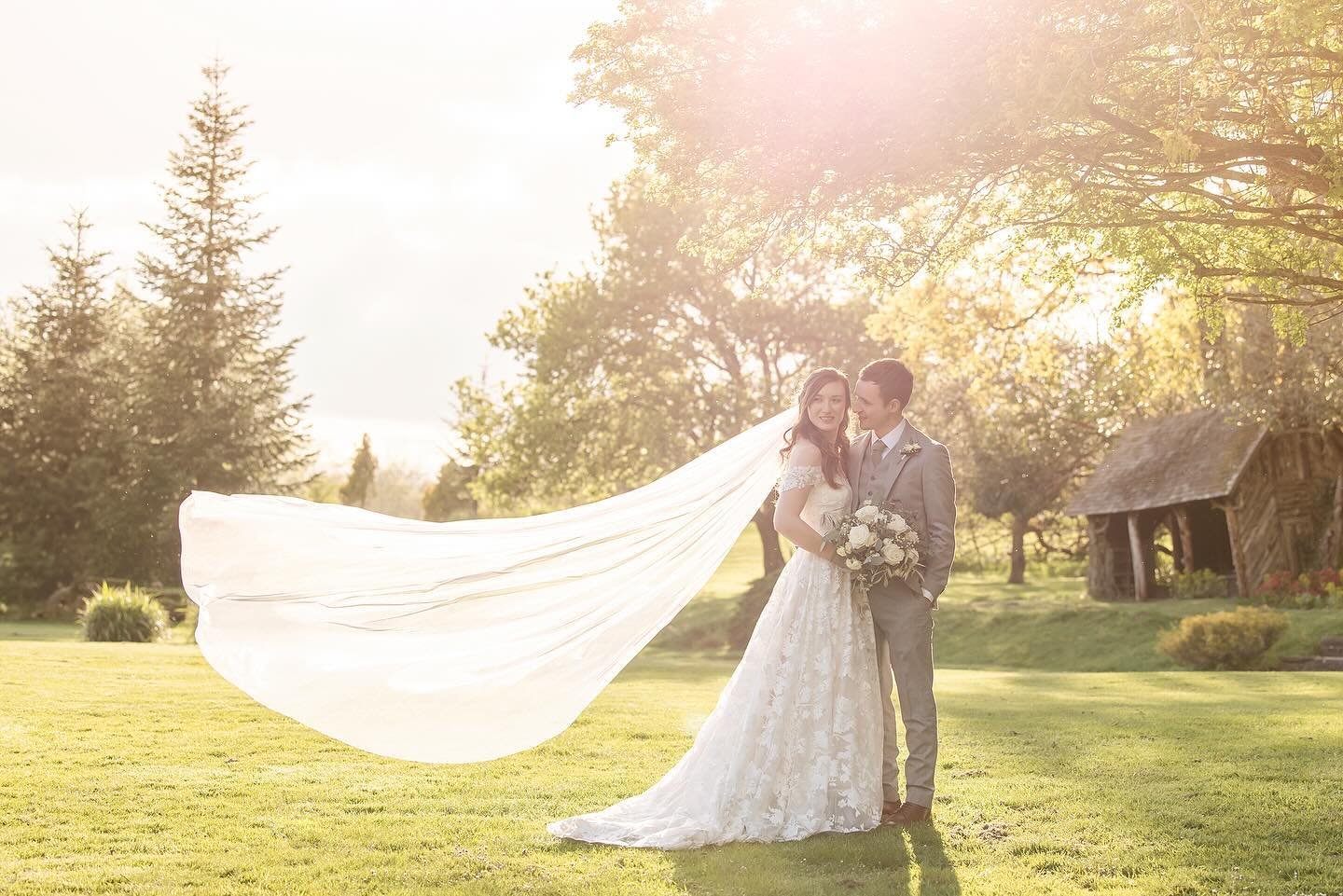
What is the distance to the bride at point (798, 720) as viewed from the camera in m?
6.71

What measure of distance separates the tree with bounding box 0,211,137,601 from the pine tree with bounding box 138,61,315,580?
1.52 metres

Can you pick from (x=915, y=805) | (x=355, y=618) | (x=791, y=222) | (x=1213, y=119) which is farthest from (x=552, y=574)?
(x=1213, y=119)

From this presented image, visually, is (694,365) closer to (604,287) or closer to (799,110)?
(604,287)

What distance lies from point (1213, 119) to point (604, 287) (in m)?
27.0

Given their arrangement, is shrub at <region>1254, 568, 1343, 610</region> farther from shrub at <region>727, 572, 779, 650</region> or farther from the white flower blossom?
the white flower blossom

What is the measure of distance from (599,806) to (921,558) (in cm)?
280

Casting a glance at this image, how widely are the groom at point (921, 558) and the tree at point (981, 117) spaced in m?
2.26

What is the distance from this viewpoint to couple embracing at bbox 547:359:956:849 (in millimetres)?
6777

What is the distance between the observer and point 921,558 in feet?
23.4

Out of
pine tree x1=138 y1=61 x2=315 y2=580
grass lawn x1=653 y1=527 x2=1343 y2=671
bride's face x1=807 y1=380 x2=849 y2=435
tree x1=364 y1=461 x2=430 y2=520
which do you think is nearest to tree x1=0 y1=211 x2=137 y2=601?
pine tree x1=138 y1=61 x2=315 y2=580

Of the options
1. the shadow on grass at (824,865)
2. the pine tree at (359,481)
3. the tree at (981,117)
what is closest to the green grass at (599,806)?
the shadow on grass at (824,865)

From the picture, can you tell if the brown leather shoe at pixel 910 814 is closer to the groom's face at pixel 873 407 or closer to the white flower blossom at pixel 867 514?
the white flower blossom at pixel 867 514

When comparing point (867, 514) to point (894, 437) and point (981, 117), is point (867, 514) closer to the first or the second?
point (894, 437)

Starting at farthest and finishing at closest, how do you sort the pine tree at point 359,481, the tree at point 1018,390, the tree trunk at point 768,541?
the pine tree at point 359,481 < the tree at point 1018,390 < the tree trunk at point 768,541
